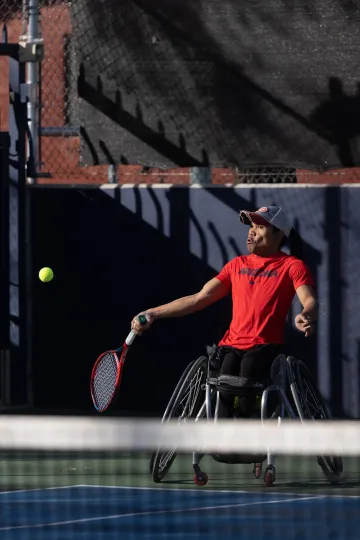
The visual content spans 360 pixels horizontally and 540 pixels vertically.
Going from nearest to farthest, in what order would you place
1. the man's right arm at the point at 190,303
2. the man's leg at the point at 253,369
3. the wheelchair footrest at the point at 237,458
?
the wheelchair footrest at the point at 237,458, the man's leg at the point at 253,369, the man's right arm at the point at 190,303

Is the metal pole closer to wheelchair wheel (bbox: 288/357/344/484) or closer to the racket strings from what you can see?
the racket strings

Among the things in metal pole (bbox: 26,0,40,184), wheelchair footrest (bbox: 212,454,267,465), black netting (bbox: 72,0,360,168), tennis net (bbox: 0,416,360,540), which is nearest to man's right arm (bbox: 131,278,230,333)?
tennis net (bbox: 0,416,360,540)

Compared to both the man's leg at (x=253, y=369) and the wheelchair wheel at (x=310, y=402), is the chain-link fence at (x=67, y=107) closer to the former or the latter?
the wheelchair wheel at (x=310, y=402)

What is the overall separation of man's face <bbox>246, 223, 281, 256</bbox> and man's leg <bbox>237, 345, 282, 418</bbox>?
22.1 inches

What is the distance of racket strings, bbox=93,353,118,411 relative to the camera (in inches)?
317

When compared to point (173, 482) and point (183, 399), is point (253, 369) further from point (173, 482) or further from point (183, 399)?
point (173, 482)

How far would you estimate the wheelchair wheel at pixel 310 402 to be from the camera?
783 cm

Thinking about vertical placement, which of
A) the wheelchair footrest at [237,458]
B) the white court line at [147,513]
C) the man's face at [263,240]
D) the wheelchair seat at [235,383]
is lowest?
the white court line at [147,513]

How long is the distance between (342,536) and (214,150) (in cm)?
538

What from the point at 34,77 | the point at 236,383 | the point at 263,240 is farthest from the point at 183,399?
the point at 34,77

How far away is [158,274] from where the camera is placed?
10.9 metres

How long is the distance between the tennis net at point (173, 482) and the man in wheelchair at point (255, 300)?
36 cm

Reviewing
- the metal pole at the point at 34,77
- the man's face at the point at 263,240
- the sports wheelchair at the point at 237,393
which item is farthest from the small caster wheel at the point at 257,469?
the metal pole at the point at 34,77

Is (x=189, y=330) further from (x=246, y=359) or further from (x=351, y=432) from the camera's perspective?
(x=351, y=432)
